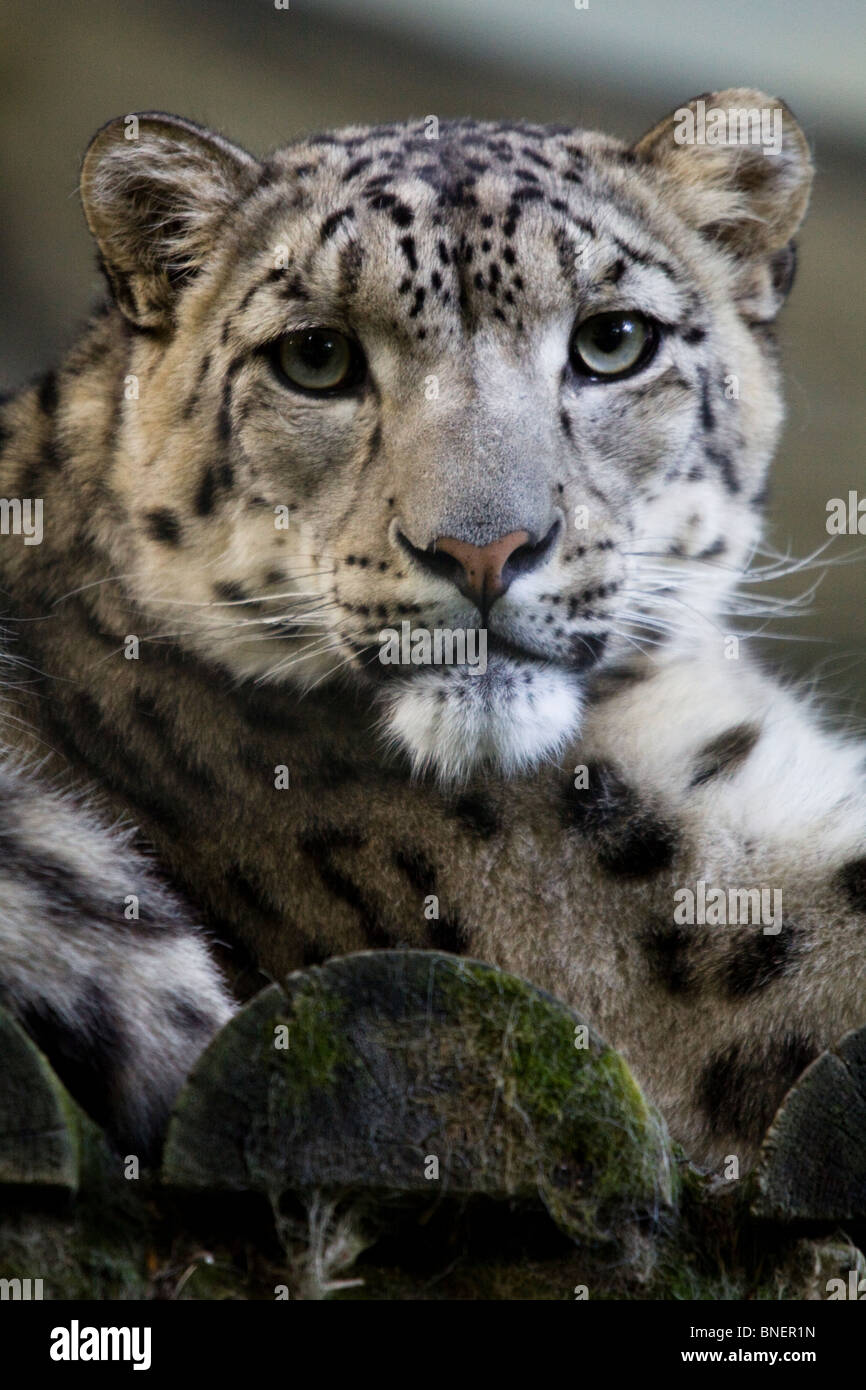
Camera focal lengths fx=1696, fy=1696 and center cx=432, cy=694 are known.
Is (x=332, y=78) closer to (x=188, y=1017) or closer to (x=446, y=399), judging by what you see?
(x=446, y=399)

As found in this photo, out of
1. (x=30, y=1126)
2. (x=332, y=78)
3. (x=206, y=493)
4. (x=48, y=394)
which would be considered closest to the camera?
(x=30, y=1126)

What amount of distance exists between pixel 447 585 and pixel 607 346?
27.3 inches

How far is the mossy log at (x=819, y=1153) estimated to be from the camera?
5.89 feet

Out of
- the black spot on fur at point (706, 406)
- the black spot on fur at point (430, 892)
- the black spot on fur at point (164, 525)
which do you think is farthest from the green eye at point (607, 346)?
the black spot on fur at point (430, 892)

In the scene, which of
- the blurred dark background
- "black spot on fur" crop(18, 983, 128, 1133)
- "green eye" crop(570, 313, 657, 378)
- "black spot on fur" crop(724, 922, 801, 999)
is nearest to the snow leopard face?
"green eye" crop(570, 313, 657, 378)

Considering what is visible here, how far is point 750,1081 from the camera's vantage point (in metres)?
Result: 2.63

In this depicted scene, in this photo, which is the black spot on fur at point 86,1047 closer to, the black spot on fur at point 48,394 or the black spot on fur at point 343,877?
the black spot on fur at point 343,877

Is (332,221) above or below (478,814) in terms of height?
above

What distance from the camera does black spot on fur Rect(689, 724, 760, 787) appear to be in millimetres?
2893

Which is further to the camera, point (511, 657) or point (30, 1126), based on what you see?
point (511, 657)

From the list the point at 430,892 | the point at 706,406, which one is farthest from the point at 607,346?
the point at 430,892

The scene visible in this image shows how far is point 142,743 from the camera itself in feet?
10.4

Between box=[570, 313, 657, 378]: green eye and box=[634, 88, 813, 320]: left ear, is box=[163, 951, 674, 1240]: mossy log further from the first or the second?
box=[634, 88, 813, 320]: left ear

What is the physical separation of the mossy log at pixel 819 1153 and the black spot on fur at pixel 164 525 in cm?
181
